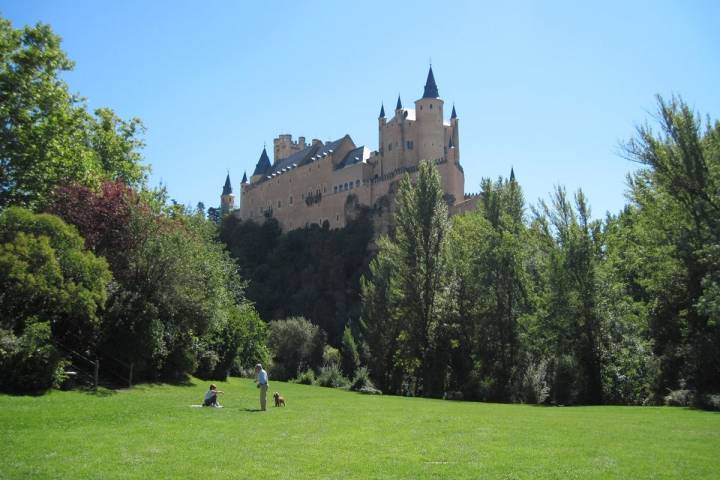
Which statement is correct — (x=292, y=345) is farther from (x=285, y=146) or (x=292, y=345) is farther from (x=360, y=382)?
(x=285, y=146)

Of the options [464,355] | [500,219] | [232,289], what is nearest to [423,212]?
[500,219]

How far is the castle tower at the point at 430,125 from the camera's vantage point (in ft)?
266

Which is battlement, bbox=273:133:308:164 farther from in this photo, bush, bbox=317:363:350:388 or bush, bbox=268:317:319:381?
bush, bbox=317:363:350:388

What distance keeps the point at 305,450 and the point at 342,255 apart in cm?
7252

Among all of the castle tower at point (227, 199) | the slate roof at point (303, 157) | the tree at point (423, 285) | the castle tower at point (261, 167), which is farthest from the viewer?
the castle tower at point (227, 199)

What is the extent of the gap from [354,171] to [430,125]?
14005 mm

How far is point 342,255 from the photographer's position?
274ft

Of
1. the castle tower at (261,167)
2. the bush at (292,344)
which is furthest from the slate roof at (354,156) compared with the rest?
the bush at (292,344)

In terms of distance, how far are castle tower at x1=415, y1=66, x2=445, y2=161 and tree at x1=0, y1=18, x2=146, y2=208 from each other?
57.7 metres

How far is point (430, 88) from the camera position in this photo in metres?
81.9

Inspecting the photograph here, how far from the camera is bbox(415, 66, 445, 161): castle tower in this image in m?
81.0

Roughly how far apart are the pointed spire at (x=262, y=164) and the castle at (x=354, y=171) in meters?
0.19

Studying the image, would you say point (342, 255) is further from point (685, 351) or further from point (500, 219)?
point (685, 351)

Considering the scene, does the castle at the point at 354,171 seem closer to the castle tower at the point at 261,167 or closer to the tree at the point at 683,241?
the castle tower at the point at 261,167
